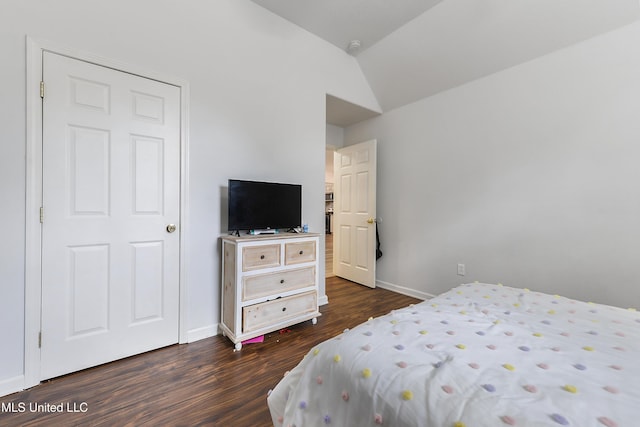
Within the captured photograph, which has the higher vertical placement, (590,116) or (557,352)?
(590,116)

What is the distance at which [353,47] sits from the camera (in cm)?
304

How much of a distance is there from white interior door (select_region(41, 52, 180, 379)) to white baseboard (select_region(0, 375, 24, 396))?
0.09 meters

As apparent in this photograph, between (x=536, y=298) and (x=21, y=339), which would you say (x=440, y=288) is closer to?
(x=536, y=298)

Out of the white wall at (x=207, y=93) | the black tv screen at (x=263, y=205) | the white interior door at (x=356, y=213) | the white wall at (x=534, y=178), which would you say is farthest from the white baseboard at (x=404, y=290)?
the black tv screen at (x=263, y=205)

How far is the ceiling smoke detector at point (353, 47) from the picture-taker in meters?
Answer: 2.97

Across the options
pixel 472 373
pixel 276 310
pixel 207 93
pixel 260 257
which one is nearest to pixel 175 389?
pixel 276 310

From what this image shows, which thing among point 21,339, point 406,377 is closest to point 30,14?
point 21,339

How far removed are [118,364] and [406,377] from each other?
6.75 feet

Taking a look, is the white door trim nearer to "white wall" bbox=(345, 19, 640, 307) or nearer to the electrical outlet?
"white wall" bbox=(345, 19, 640, 307)

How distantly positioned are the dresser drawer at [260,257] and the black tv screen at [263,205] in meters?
0.25

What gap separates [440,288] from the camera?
10.1ft

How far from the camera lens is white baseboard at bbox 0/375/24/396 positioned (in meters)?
1.50

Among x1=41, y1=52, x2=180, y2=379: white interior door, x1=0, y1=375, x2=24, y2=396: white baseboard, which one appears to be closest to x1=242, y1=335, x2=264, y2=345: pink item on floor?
x1=41, y1=52, x2=180, y2=379: white interior door

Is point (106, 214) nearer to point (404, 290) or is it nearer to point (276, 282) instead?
point (276, 282)
